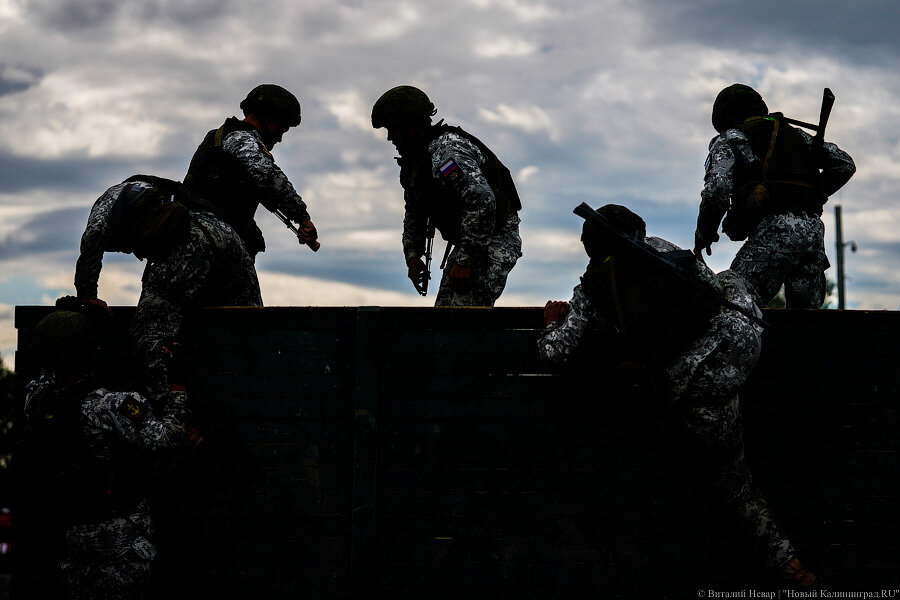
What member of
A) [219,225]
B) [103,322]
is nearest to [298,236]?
[219,225]

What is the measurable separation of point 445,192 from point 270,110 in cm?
133

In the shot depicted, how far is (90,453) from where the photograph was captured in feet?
15.3

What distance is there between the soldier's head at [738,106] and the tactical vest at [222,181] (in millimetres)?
3370

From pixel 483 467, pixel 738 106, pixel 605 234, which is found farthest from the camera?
pixel 738 106

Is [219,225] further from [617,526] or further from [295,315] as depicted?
[617,526]

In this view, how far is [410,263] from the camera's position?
661 centimetres

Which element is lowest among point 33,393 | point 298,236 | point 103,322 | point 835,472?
point 835,472

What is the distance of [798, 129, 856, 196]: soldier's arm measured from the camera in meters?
6.06

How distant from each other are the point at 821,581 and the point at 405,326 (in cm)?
290

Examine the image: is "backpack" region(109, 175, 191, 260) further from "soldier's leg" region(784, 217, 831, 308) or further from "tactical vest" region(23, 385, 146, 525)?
"soldier's leg" region(784, 217, 831, 308)

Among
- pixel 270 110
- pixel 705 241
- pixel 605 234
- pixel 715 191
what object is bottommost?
pixel 605 234

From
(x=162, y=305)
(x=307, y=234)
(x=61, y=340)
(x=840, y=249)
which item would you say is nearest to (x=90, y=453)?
(x=61, y=340)

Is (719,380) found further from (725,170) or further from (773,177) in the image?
(773,177)

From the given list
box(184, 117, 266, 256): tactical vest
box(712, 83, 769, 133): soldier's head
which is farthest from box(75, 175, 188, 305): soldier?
box(712, 83, 769, 133): soldier's head
